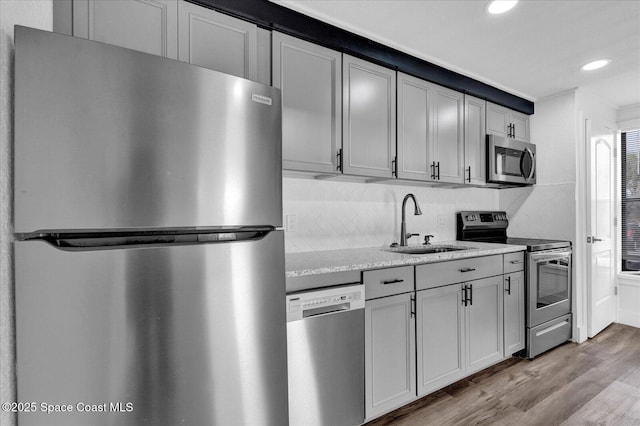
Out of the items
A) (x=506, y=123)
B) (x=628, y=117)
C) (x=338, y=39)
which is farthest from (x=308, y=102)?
(x=628, y=117)

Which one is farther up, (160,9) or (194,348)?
(160,9)

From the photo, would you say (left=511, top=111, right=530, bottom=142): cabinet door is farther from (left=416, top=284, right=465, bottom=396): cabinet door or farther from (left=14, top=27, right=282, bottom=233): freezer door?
(left=14, top=27, right=282, bottom=233): freezer door

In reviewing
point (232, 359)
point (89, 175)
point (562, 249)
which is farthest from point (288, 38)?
point (562, 249)

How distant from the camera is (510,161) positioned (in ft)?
9.75

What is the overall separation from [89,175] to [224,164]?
38 cm

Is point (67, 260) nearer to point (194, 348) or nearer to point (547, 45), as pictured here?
point (194, 348)

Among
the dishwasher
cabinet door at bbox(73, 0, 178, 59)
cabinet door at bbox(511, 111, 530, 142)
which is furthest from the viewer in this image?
cabinet door at bbox(511, 111, 530, 142)

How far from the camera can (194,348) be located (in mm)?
1015

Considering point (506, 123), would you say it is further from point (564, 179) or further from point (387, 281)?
point (387, 281)

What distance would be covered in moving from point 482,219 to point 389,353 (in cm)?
202

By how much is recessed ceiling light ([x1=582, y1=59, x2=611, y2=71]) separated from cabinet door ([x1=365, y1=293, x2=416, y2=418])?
95.1 inches

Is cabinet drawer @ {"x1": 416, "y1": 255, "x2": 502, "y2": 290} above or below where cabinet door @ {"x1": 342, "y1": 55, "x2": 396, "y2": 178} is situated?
below

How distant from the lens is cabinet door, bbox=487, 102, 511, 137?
290 cm

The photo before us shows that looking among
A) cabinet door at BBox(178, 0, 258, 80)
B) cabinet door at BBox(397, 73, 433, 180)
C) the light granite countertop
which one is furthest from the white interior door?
cabinet door at BBox(178, 0, 258, 80)
